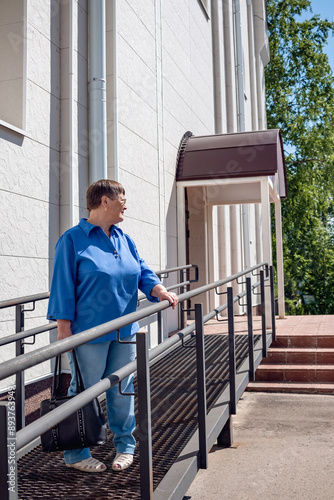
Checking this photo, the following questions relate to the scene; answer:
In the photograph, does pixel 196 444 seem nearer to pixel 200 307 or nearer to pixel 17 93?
pixel 200 307

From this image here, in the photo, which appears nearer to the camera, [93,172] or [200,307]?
[200,307]

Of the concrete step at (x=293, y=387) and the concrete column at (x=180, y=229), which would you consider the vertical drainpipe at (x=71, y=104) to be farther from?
the concrete column at (x=180, y=229)

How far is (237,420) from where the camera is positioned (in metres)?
5.35

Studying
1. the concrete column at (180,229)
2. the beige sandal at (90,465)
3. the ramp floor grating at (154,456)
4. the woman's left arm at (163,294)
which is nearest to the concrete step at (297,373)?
the ramp floor grating at (154,456)

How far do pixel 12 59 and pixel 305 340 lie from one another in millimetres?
5197

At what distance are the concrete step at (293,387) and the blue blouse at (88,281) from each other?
4364mm

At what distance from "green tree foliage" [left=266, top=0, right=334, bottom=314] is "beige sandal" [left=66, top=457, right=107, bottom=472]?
1827 cm

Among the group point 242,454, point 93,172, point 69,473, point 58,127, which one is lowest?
point 242,454

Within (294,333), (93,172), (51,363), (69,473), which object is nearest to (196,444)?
(69,473)

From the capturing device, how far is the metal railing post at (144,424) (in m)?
2.10

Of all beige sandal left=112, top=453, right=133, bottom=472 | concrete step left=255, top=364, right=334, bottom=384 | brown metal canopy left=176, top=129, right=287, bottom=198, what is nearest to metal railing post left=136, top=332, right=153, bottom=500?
beige sandal left=112, top=453, right=133, bottom=472

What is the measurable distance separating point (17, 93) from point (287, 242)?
59.1ft

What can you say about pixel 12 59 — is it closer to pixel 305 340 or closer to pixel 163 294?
pixel 163 294

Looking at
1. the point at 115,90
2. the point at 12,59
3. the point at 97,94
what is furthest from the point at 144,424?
the point at 115,90
